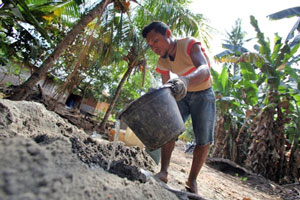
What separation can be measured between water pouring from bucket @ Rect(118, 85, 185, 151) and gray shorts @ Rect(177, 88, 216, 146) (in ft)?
1.61

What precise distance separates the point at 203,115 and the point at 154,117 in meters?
0.67

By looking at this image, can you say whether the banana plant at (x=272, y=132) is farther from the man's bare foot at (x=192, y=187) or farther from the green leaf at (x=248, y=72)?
the man's bare foot at (x=192, y=187)

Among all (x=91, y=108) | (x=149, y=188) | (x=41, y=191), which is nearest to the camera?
(x=41, y=191)

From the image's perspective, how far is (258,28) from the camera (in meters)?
5.41

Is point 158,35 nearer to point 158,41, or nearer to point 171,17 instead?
point 158,41

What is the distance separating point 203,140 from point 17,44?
487 cm

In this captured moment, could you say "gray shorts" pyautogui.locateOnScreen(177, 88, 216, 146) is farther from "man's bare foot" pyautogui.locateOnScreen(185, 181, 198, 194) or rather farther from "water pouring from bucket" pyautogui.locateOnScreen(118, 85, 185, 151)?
"water pouring from bucket" pyautogui.locateOnScreen(118, 85, 185, 151)

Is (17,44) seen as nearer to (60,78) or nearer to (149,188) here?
(149,188)

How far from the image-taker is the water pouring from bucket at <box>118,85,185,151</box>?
1.17 metres

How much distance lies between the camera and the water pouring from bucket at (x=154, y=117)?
117cm

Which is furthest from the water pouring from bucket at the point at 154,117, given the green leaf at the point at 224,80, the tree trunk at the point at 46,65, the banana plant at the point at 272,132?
the green leaf at the point at 224,80

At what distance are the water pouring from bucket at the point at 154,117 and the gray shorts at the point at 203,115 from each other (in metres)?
0.49

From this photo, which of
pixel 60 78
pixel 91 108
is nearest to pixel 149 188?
pixel 60 78

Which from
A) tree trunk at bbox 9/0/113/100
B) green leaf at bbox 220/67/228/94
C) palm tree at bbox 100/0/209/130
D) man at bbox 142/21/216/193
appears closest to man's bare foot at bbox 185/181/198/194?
man at bbox 142/21/216/193
